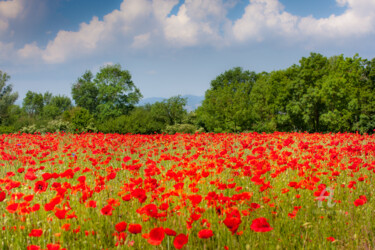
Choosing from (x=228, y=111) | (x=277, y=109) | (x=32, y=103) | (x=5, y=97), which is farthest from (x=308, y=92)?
(x=32, y=103)

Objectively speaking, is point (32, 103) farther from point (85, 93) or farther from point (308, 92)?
point (308, 92)

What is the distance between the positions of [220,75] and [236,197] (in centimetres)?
5749

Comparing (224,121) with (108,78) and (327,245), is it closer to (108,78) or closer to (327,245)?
(327,245)

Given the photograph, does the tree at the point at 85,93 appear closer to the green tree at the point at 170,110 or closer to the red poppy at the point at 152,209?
the green tree at the point at 170,110

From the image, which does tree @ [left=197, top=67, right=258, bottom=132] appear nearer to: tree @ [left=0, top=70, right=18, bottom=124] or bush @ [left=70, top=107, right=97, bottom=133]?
bush @ [left=70, top=107, right=97, bottom=133]

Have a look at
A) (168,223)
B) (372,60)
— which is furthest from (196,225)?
(372,60)

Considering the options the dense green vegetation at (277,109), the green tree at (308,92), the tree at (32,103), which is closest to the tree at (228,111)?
the dense green vegetation at (277,109)

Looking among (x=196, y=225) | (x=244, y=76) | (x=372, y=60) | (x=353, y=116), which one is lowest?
(x=196, y=225)

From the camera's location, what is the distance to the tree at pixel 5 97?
46.3m

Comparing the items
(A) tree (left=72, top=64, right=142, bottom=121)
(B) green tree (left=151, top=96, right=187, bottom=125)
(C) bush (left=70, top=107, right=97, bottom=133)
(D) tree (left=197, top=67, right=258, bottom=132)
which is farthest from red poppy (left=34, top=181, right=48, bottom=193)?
(A) tree (left=72, top=64, right=142, bottom=121)

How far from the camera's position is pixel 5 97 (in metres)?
47.4

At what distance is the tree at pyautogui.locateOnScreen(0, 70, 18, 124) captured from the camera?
46256 millimetres

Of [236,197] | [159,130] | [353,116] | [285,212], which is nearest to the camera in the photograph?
[236,197]

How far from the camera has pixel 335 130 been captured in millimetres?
30703
